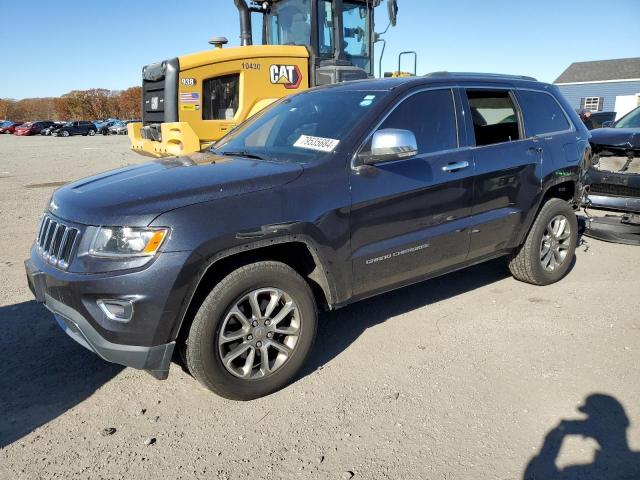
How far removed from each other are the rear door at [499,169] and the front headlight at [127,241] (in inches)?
97.6

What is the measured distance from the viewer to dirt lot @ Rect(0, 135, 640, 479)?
2583mm

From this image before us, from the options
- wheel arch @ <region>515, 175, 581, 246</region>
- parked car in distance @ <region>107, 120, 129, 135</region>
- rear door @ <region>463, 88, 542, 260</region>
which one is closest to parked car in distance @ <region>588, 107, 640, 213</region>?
wheel arch @ <region>515, 175, 581, 246</region>

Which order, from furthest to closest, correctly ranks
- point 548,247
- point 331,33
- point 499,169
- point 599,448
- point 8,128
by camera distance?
1. point 8,128
2. point 331,33
3. point 548,247
4. point 499,169
5. point 599,448

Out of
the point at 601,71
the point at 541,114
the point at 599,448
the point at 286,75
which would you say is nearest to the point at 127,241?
the point at 599,448

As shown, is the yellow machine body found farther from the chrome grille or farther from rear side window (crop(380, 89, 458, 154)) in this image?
the chrome grille

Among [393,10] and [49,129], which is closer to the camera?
[393,10]

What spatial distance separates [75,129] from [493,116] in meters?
50.8

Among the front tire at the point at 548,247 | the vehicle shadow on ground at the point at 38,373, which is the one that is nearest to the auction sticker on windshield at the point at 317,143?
the vehicle shadow on ground at the point at 38,373

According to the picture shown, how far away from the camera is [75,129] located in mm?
48031

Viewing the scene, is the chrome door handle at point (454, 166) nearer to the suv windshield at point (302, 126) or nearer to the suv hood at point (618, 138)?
the suv windshield at point (302, 126)

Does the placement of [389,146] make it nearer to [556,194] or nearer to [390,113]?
[390,113]

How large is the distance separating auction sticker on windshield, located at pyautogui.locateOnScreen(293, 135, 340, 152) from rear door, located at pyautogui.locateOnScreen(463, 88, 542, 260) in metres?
1.27

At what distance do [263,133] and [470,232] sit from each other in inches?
71.8

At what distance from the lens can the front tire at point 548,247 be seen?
4742 mm
